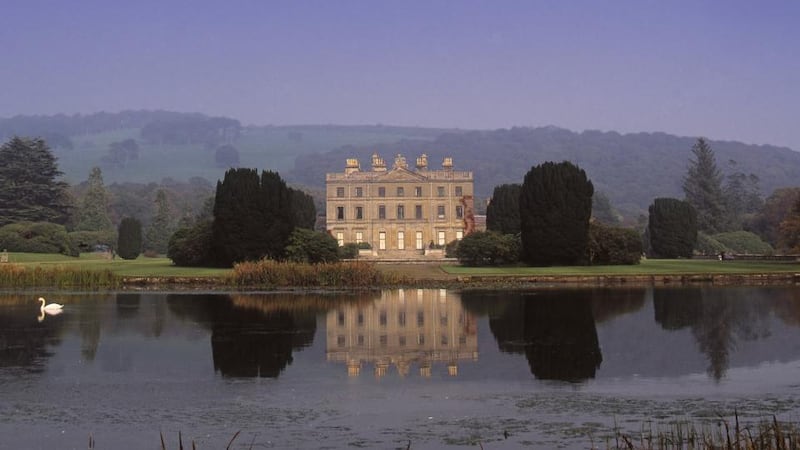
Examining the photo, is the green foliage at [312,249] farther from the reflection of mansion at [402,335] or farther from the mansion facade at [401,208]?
the mansion facade at [401,208]

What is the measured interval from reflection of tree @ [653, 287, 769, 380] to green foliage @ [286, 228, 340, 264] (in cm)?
1448

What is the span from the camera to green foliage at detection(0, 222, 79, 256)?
56781mm

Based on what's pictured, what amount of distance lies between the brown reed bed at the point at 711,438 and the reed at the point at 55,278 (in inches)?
1089

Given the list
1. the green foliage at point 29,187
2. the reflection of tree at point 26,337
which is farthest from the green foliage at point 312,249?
the green foliage at point 29,187

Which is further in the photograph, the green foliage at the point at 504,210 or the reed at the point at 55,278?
the green foliage at the point at 504,210

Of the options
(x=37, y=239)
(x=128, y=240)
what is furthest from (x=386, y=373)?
(x=128, y=240)

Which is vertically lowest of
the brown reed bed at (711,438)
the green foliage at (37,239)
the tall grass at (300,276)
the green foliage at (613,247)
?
the brown reed bed at (711,438)

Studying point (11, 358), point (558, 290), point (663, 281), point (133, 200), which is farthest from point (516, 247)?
point (133, 200)

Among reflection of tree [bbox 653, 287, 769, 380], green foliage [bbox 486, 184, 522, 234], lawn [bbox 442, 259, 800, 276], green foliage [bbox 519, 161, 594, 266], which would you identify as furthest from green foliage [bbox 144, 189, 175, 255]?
reflection of tree [bbox 653, 287, 769, 380]

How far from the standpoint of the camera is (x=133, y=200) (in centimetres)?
12725

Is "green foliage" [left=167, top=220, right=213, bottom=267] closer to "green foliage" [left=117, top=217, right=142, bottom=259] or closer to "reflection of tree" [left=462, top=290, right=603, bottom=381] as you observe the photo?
"green foliage" [left=117, top=217, right=142, bottom=259]

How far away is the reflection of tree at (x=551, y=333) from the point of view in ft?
52.6

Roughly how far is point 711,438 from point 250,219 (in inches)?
1376

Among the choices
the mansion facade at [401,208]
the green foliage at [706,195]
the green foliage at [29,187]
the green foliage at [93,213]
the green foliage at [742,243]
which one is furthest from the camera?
the green foliage at [706,195]
